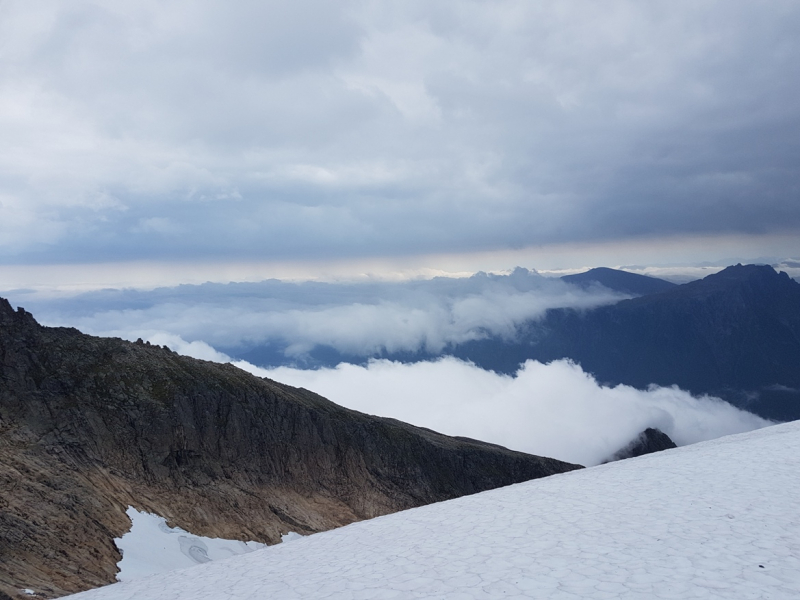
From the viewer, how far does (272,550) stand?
74.0ft

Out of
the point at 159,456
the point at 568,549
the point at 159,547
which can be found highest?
the point at 159,456

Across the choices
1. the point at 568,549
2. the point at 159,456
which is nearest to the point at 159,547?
the point at 159,456

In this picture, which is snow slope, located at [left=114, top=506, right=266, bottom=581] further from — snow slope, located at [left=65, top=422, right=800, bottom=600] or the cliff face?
snow slope, located at [left=65, top=422, right=800, bottom=600]

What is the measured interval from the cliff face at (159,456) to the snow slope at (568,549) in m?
18.4

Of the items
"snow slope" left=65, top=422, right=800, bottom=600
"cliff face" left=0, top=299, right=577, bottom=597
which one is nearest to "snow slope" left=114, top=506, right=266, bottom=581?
"cliff face" left=0, top=299, right=577, bottom=597

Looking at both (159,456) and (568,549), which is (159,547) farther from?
(568,549)

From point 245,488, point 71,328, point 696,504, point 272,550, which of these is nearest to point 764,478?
point 696,504

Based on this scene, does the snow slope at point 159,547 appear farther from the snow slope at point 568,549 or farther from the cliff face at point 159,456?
the snow slope at point 568,549

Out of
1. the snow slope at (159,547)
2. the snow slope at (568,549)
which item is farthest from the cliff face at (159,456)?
the snow slope at (568,549)

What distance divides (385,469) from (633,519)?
82.3 m

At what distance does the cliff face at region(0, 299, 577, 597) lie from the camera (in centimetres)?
4432

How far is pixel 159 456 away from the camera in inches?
2717

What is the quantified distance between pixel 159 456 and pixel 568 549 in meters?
63.3

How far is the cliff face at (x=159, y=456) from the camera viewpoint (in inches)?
1745
